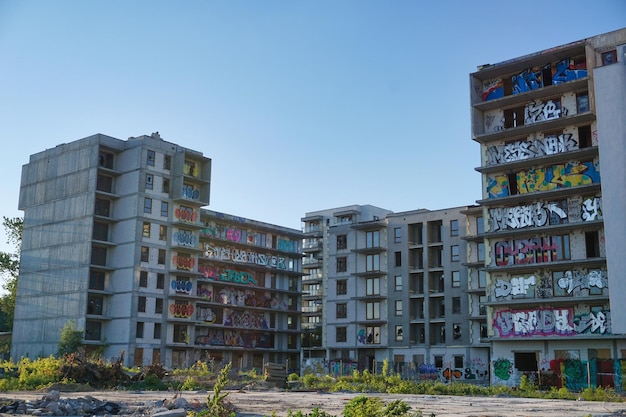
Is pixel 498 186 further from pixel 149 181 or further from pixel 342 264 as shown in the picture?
pixel 149 181

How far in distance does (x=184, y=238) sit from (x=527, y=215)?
129 ft

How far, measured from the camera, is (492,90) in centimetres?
5928

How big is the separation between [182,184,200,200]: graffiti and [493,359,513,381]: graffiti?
38.7 meters

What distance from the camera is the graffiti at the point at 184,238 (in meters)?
78.4

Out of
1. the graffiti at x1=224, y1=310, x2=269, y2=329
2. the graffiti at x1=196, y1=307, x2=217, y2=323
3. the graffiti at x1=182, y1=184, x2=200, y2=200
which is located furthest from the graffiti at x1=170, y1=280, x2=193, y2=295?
the graffiti at x1=224, y1=310, x2=269, y2=329

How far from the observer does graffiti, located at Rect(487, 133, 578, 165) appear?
54.5 m

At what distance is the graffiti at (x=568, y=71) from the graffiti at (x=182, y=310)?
45.3 m

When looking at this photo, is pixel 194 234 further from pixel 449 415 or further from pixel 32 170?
pixel 449 415

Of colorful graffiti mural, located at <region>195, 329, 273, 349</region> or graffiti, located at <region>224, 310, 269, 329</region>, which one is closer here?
colorful graffiti mural, located at <region>195, 329, 273, 349</region>

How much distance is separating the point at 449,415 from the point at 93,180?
2458 inches

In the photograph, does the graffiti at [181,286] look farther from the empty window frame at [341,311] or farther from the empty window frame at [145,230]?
the empty window frame at [341,311]

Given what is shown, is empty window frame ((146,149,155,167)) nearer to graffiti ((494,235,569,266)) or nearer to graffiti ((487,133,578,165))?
graffiti ((487,133,578,165))

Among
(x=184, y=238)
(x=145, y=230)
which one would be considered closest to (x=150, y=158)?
(x=145, y=230)

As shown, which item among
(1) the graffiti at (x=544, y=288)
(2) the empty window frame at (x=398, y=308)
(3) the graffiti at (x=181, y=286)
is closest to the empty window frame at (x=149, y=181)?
(3) the graffiti at (x=181, y=286)
